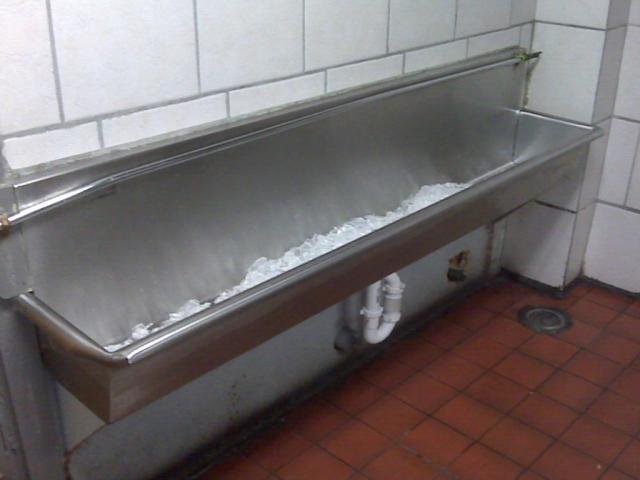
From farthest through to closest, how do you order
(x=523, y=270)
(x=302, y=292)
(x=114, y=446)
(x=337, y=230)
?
(x=523, y=270), (x=337, y=230), (x=114, y=446), (x=302, y=292)

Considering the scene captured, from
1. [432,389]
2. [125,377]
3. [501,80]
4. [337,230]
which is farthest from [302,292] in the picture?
[501,80]

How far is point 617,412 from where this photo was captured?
Result: 1.61m

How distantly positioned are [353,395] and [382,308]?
0.21 metres

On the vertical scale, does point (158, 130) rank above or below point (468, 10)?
below

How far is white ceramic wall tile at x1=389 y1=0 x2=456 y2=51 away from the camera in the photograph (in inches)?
58.5

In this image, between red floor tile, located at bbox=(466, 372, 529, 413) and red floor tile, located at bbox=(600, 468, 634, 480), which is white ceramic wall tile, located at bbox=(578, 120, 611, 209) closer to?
red floor tile, located at bbox=(466, 372, 529, 413)

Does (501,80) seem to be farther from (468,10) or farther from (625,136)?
(625,136)

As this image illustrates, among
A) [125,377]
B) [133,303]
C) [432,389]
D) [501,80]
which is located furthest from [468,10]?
[125,377]

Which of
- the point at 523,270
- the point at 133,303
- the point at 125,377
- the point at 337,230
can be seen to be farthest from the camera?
the point at 523,270

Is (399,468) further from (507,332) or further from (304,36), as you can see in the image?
(304,36)

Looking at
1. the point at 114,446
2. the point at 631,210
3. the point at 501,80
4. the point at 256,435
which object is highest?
the point at 501,80

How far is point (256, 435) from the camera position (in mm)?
1537

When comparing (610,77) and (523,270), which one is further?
(523,270)

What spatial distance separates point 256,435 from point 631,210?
3.82 ft
